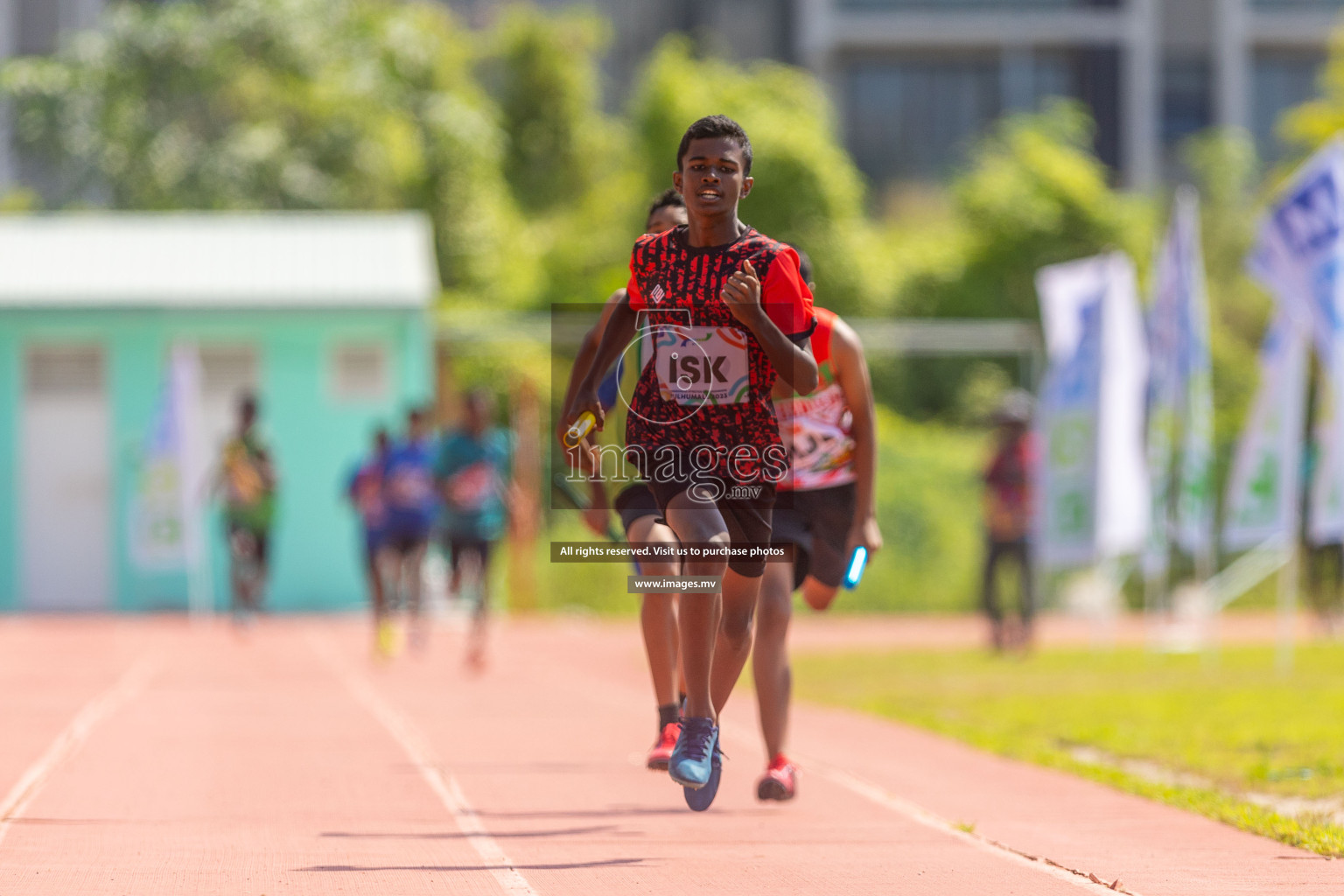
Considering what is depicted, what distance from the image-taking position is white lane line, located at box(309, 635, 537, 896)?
225 inches

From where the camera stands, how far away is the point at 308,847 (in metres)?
6.16

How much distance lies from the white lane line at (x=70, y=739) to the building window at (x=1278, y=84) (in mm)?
45967

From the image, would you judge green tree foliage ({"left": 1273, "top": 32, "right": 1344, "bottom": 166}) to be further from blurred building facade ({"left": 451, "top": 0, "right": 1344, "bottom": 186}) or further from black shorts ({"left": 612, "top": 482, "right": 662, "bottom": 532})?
blurred building facade ({"left": 451, "top": 0, "right": 1344, "bottom": 186})

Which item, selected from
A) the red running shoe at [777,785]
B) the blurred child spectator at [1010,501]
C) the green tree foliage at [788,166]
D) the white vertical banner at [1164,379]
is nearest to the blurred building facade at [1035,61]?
the green tree foliage at [788,166]

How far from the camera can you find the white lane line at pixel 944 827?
5.68 metres

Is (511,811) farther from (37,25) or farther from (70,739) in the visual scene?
(37,25)

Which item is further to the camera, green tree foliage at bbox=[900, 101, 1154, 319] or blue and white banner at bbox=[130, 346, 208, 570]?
green tree foliage at bbox=[900, 101, 1154, 319]

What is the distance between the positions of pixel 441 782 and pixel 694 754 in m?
2.21

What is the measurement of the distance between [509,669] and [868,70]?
4208cm

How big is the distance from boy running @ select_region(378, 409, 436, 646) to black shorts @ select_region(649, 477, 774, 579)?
931 cm

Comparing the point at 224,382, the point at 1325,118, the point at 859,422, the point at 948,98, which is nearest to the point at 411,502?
the point at 859,422

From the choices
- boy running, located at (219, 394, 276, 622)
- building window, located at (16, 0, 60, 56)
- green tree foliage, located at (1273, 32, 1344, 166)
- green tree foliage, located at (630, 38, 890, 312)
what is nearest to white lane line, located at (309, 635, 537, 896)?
boy running, located at (219, 394, 276, 622)

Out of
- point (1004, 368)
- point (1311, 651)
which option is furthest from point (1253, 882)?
point (1004, 368)

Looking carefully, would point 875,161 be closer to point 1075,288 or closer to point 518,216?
point 518,216
